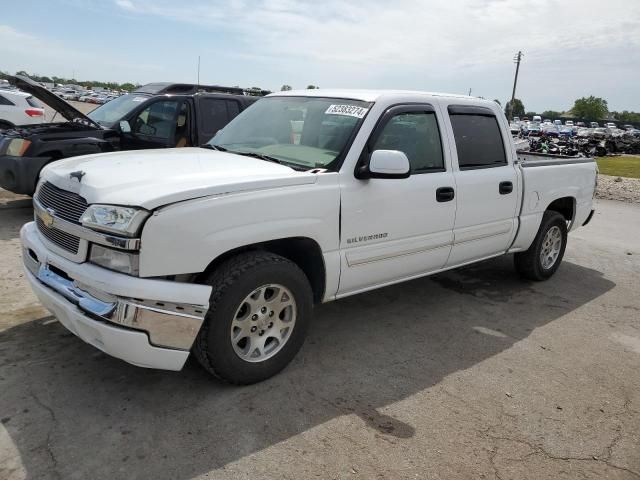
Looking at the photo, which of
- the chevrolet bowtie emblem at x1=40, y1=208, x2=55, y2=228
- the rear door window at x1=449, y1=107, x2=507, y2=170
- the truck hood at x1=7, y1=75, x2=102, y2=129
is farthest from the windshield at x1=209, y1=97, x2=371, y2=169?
the truck hood at x1=7, y1=75, x2=102, y2=129

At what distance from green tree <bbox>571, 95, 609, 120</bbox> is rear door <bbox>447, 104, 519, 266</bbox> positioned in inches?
4884

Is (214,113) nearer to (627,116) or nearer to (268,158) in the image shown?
(268,158)

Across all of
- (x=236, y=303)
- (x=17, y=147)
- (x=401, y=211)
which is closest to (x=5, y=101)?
(x=17, y=147)

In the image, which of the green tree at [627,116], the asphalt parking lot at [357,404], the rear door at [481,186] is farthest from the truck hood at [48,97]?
the green tree at [627,116]

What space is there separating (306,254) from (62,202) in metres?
1.55

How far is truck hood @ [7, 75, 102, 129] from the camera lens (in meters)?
6.52

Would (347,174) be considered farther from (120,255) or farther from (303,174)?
(120,255)

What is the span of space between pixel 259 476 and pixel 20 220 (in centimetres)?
599

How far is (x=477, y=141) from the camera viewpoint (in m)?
4.61

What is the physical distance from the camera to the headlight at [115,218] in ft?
8.86

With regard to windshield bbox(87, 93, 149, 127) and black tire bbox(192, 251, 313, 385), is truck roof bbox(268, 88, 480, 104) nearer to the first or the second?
black tire bbox(192, 251, 313, 385)

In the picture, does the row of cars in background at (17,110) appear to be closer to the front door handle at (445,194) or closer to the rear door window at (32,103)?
the rear door window at (32,103)

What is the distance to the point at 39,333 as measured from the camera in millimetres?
3777

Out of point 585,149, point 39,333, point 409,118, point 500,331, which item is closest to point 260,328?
point 39,333
